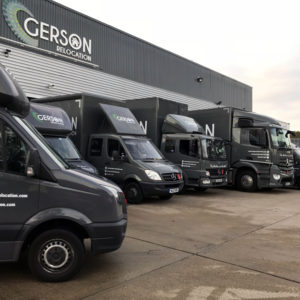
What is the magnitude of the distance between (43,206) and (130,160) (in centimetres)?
→ 616

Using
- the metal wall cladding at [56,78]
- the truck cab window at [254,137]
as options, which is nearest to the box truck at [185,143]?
the truck cab window at [254,137]

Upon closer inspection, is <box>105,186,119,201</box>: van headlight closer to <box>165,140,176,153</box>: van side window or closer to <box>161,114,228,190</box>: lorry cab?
<box>161,114,228,190</box>: lorry cab

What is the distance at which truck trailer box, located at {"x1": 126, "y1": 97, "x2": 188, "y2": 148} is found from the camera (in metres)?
12.5

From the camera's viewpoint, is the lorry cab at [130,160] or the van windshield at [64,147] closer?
the van windshield at [64,147]

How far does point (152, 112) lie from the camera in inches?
496

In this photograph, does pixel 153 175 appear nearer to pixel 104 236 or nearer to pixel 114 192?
pixel 114 192

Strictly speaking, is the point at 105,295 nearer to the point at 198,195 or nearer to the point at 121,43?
the point at 198,195

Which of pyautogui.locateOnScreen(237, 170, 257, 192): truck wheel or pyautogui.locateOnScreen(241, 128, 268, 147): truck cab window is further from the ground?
pyautogui.locateOnScreen(241, 128, 268, 147): truck cab window

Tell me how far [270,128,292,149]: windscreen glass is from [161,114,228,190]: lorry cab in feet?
6.95

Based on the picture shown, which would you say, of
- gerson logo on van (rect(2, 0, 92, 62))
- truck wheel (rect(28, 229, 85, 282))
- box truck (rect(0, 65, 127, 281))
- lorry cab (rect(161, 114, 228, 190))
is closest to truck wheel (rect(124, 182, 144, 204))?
lorry cab (rect(161, 114, 228, 190))

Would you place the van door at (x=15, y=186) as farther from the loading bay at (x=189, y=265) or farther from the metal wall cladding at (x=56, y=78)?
the metal wall cladding at (x=56, y=78)

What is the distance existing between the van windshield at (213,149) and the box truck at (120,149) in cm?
200

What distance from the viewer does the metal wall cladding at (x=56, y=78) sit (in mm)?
15224

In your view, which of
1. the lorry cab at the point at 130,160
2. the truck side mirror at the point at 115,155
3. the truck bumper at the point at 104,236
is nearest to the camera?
the truck bumper at the point at 104,236
